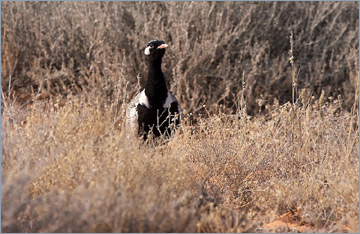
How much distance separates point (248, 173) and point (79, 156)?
4.50 ft

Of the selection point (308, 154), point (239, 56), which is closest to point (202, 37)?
point (239, 56)

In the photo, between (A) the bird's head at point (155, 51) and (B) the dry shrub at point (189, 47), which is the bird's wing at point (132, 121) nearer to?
(A) the bird's head at point (155, 51)

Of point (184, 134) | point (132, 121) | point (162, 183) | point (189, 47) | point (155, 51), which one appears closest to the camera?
point (162, 183)

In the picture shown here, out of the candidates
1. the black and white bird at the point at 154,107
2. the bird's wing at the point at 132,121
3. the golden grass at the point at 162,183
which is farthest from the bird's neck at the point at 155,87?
the golden grass at the point at 162,183

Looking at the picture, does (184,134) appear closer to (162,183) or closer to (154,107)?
(154,107)

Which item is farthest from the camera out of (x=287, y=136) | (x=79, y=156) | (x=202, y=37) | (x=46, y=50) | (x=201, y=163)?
(x=46, y=50)

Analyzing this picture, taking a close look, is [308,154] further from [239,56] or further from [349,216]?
[239,56]

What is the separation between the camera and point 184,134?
13.1 ft

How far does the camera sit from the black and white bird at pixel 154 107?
421cm

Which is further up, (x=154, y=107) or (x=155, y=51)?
(x=155, y=51)

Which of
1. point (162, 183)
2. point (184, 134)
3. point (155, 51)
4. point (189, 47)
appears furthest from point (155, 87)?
point (189, 47)

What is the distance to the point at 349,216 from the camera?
9.77ft

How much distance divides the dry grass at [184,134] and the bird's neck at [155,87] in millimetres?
274

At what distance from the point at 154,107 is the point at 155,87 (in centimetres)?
19
